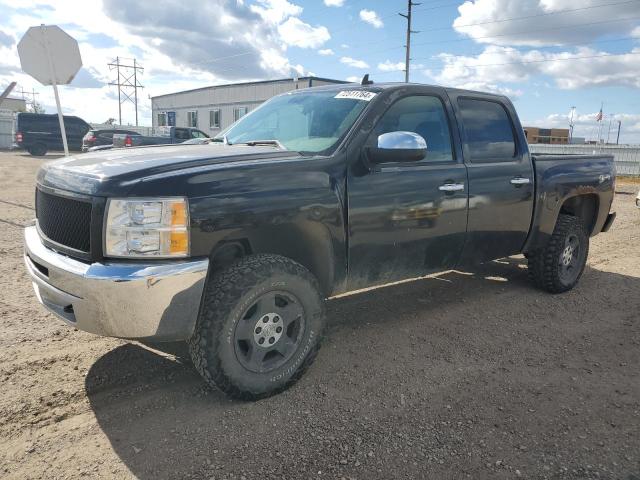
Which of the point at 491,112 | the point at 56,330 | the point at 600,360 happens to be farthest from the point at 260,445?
the point at 491,112

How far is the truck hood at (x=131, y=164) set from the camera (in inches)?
106

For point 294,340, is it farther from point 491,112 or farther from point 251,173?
point 491,112

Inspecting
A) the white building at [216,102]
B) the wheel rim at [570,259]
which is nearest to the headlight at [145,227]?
the wheel rim at [570,259]

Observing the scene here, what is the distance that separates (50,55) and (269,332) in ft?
24.3

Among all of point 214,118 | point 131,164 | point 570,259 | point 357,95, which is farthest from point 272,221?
point 214,118

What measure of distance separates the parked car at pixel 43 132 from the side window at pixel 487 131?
2673cm

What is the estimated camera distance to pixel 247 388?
9.85 ft

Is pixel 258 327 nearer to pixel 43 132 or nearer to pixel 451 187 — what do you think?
pixel 451 187

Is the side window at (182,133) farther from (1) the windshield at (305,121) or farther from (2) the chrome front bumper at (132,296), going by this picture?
(2) the chrome front bumper at (132,296)

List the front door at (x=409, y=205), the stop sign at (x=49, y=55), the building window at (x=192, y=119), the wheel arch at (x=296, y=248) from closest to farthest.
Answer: the wheel arch at (x=296, y=248)
the front door at (x=409, y=205)
the stop sign at (x=49, y=55)
the building window at (x=192, y=119)

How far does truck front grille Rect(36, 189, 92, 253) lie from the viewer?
2764mm

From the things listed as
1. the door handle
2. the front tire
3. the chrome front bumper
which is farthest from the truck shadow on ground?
the door handle

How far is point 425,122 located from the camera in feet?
13.3

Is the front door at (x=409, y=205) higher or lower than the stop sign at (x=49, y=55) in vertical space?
lower
